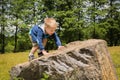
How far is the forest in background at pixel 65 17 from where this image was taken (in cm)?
5034

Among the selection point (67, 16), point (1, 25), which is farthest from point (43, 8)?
point (1, 25)

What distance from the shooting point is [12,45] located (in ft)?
211

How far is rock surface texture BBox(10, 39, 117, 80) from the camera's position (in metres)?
8.12

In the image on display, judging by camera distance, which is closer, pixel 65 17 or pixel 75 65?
pixel 75 65

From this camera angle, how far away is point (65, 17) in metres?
50.1

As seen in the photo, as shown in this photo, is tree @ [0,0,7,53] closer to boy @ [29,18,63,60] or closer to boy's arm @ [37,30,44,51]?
boy @ [29,18,63,60]

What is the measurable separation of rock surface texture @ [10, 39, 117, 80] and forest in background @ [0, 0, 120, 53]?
4034 cm

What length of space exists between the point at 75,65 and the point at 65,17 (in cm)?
4213

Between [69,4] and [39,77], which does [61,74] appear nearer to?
[39,77]

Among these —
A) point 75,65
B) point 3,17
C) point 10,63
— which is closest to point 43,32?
point 75,65

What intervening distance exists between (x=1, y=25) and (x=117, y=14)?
713 inches

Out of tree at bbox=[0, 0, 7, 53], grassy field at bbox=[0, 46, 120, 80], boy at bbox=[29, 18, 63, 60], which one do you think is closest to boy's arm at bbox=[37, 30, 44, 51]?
boy at bbox=[29, 18, 63, 60]

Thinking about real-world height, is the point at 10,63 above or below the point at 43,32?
below

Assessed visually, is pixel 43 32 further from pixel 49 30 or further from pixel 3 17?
pixel 3 17
